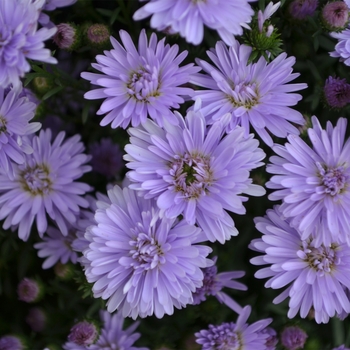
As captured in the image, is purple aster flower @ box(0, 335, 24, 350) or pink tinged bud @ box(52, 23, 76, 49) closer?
pink tinged bud @ box(52, 23, 76, 49)

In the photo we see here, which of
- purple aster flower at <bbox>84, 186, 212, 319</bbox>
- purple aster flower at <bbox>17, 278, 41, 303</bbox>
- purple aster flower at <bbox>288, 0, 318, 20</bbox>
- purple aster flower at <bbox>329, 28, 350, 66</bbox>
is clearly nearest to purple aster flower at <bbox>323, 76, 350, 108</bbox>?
purple aster flower at <bbox>329, 28, 350, 66</bbox>

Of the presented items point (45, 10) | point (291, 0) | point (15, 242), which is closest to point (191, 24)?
point (291, 0)

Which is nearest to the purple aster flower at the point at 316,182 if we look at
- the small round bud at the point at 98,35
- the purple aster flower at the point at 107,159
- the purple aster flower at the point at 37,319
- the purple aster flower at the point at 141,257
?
the purple aster flower at the point at 141,257

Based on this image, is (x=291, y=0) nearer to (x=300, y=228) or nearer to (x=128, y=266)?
(x=300, y=228)

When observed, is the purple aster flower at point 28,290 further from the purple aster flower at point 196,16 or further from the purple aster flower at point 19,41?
the purple aster flower at point 196,16

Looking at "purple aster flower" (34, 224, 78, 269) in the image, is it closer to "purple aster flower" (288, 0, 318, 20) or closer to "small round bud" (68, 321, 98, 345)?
"small round bud" (68, 321, 98, 345)

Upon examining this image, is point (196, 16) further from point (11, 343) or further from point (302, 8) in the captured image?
point (11, 343)
